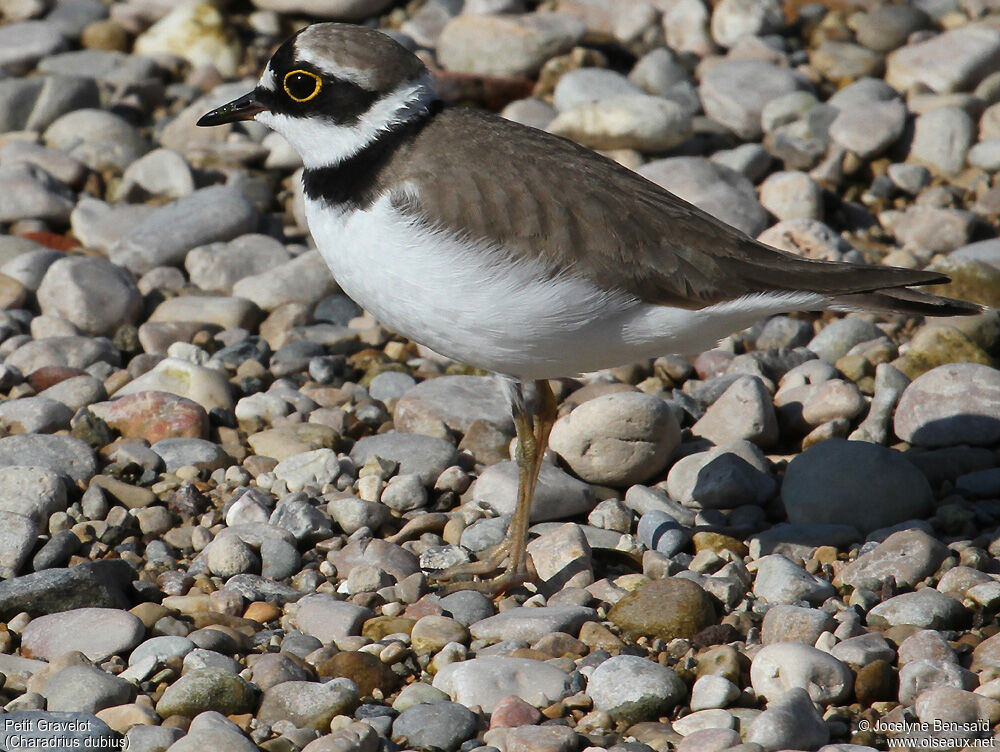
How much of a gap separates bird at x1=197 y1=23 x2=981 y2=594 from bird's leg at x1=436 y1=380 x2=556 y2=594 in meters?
0.06

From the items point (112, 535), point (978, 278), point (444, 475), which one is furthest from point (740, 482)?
point (112, 535)

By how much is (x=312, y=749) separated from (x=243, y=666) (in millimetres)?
654

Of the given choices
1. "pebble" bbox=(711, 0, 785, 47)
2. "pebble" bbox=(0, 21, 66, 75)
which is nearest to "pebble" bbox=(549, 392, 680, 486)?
"pebble" bbox=(711, 0, 785, 47)

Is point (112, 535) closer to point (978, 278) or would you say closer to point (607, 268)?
point (607, 268)

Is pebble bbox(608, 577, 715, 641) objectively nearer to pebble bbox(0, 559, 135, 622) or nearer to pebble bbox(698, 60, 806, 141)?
pebble bbox(0, 559, 135, 622)

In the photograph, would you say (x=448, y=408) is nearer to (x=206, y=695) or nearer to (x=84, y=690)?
(x=206, y=695)

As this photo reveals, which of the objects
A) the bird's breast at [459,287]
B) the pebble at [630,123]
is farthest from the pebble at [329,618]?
the pebble at [630,123]

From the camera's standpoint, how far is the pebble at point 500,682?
407 cm

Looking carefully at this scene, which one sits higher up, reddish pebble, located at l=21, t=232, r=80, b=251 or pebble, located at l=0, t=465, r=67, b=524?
reddish pebble, located at l=21, t=232, r=80, b=251

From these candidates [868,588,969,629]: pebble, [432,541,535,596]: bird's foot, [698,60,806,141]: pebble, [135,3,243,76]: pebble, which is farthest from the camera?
[135,3,243,76]: pebble

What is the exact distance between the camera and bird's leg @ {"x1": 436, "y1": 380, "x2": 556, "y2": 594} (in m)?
4.92

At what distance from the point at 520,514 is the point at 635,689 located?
114 centimetres

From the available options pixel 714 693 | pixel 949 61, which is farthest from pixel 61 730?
pixel 949 61

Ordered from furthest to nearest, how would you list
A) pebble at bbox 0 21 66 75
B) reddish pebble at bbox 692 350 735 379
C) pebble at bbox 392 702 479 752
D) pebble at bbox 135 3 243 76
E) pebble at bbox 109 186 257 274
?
pebble at bbox 135 3 243 76, pebble at bbox 0 21 66 75, pebble at bbox 109 186 257 274, reddish pebble at bbox 692 350 735 379, pebble at bbox 392 702 479 752
